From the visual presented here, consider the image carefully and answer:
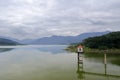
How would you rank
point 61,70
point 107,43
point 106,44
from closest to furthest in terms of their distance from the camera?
point 61,70 → point 106,44 → point 107,43

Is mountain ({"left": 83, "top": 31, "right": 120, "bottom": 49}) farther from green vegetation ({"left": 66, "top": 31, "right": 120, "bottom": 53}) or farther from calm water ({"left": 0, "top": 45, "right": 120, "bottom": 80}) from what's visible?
calm water ({"left": 0, "top": 45, "right": 120, "bottom": 80})

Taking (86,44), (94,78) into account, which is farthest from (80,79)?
(86,44)

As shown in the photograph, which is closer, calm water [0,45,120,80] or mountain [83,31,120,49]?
calm water [0,45,120,80]

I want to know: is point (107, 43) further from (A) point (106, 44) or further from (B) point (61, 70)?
(B) point (61, 70)

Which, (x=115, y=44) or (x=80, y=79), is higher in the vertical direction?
(x=115, y=44)

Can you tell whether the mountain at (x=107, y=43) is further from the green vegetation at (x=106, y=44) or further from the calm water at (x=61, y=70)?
the calm water at (x=61, y=70)

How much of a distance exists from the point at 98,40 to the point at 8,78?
52450 mm

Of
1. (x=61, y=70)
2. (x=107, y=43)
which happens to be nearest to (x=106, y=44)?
(x=107, y=43)

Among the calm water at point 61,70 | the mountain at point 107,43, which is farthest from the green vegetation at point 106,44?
the calm water at point 61,70

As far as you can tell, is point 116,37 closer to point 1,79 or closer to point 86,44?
point 86,44

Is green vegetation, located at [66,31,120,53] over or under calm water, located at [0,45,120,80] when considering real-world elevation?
over

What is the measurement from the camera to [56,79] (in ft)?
60.0

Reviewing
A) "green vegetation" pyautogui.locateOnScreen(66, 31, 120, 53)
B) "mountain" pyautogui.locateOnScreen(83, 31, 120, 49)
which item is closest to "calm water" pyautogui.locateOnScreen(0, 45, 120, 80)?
"green vegetation" pyautogui.locateOnScreen(66, 31, 120, 53)

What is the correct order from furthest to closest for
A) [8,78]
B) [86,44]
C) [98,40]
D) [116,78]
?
[86,44] → [98,40] → [8,78] → [116,78]
